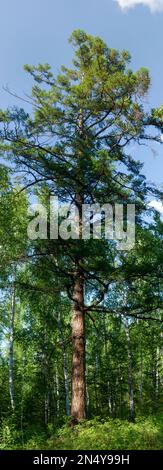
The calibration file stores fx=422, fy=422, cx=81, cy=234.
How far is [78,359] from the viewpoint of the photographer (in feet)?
36.9

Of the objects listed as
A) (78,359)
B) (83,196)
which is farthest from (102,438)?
(83,196)

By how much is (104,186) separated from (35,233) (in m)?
2.28

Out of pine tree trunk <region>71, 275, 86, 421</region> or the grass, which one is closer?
the grass

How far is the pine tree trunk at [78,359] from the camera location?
10.8 metres

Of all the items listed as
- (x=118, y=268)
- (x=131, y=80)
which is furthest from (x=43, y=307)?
(x=131, y=80)

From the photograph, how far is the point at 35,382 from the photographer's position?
27312mm

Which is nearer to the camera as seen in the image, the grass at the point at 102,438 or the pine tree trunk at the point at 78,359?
the grass at the point at 102,438

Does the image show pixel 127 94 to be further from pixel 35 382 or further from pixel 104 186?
pixel 35 382

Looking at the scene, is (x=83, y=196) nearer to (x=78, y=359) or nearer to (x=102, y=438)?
(x=78, y=359)

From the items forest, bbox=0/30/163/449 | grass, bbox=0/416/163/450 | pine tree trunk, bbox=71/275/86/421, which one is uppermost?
forest, bbox=0/30/163/449

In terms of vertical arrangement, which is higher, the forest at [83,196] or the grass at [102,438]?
the forest at [83,196]

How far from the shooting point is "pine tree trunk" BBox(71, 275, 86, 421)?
35.6 ft

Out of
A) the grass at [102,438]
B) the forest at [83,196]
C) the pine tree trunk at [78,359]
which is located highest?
the forest at [83,196]
